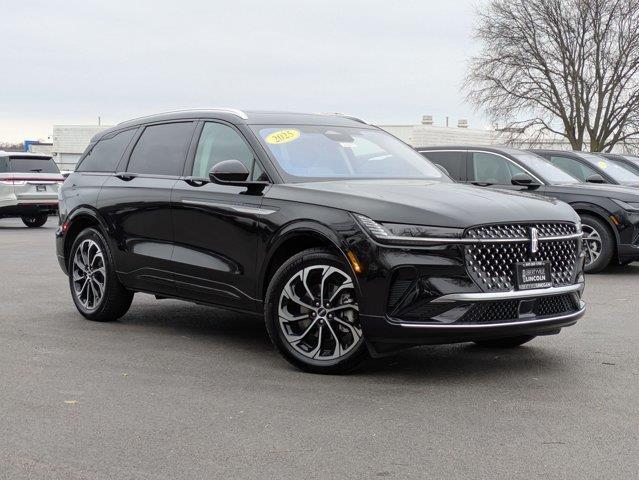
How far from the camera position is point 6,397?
5.67 m

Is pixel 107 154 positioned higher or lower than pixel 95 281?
higher

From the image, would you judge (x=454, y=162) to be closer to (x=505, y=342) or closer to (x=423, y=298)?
(x=505, y=342)

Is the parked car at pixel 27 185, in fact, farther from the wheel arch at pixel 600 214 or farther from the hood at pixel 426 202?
the hood at pixel 426 202

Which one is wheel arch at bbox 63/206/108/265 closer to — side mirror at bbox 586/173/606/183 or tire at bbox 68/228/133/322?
tire at bbox 68/228/133/322

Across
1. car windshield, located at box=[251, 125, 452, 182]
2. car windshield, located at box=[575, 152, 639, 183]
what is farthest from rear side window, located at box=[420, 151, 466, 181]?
car windshield, located at box=[251, 125, 452, 182]

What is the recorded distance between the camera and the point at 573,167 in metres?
15.2

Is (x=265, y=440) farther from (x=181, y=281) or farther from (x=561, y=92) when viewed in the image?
(x=561, y=92)

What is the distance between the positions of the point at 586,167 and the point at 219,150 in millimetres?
9078

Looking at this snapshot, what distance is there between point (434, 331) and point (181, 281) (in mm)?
2325

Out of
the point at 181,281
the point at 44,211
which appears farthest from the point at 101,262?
the point at 44,211

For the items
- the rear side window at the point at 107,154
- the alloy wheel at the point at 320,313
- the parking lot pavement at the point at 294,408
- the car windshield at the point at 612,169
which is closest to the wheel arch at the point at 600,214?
the car windshield at the point at 612,169

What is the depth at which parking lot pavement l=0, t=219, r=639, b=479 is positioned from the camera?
4445 mm

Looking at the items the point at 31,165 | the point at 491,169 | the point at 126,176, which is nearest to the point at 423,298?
the point at 126,176

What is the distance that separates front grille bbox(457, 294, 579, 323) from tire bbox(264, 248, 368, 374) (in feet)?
2.30
